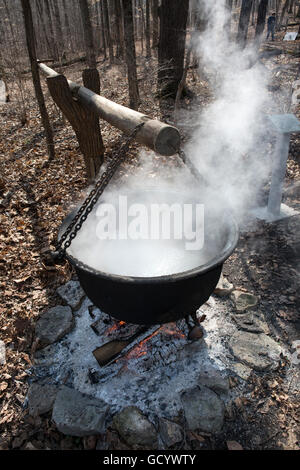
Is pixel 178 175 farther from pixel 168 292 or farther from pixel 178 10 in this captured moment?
pixel 178 10

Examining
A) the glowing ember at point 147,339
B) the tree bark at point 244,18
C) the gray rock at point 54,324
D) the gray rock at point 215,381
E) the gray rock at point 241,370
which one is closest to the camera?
the gray rock at point 215,381

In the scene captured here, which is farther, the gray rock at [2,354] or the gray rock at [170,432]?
the gray rock at [2,354]

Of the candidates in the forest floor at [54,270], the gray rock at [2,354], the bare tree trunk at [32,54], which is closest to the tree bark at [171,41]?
the forest floor at [54,270]

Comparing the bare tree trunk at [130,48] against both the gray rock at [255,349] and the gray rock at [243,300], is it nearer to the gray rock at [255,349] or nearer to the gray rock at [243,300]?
the gray rock at [243,300]

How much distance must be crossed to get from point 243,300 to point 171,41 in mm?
8273

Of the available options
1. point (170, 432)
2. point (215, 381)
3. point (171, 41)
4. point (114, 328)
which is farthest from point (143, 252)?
point (171, 41)

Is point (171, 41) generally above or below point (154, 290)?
above

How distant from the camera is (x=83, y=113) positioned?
4.02 meters

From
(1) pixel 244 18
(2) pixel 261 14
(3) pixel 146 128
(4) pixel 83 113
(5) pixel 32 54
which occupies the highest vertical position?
(2) pixel 261 14

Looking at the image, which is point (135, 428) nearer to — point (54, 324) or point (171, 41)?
point (54, 324)

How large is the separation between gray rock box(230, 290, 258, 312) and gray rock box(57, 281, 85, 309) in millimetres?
1919

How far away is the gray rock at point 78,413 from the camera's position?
256 centimetres

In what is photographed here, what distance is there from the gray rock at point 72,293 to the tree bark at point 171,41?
6960 millimetres

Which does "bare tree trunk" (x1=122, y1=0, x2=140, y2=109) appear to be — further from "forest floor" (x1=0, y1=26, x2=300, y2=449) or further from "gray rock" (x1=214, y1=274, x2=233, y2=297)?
"gray rock" (x1=214, y1=274, x2=233, y2=297)
